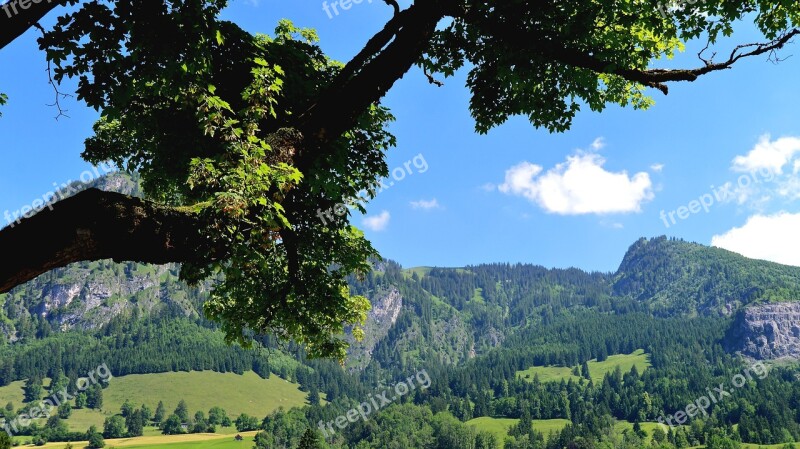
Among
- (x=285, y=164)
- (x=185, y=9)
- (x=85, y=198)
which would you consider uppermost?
(x=185, y=9)

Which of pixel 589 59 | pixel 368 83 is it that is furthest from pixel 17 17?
pixel 589 59

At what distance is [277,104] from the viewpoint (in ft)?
46.4

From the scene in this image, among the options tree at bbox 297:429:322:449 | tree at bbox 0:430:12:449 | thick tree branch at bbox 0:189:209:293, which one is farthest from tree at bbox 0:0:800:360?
tree at bbox 297:429:322:449

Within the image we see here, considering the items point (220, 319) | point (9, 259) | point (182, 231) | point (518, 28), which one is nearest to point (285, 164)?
point (182, 231)

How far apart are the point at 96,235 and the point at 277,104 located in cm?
738

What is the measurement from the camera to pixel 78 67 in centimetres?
1009

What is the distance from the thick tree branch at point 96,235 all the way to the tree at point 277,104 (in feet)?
0.07

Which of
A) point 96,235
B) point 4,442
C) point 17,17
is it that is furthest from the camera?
point 4,442

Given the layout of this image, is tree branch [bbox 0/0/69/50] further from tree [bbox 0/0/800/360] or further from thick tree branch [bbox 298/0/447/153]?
thick tree branch [bbox 298/0/447/153]

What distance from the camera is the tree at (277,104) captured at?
8625 mm

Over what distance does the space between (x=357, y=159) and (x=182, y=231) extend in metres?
11.3

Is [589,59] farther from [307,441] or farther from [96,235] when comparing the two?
[307,441]

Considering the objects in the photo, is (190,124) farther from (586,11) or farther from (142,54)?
(586,11)

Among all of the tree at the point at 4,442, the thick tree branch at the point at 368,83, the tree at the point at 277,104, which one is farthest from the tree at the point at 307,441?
the thick tree branch at the point at 368,83
